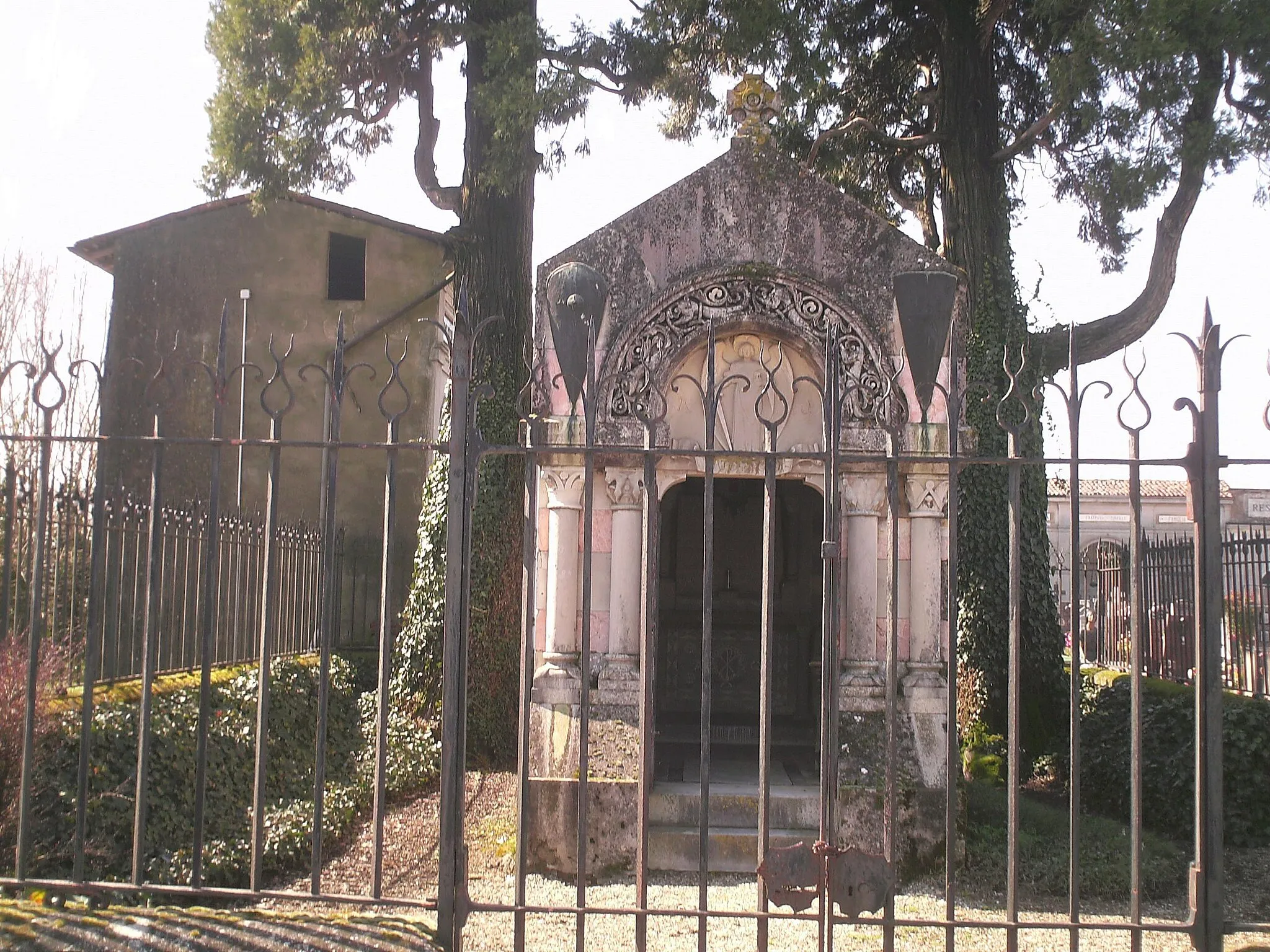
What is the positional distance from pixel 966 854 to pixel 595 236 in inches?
188

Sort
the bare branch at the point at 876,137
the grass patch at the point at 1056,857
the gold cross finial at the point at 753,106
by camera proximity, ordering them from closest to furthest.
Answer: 1. the grass patch at the point at 1056,857
2. the gold cross finial at the point at 753,106
3. the bare branch at the point at 876,137

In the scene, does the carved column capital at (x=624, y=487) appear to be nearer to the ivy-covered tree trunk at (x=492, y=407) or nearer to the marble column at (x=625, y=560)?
the marble column at (x=625, y=560)

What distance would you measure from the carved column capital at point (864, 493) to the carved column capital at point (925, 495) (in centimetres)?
18

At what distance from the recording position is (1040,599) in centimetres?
1101

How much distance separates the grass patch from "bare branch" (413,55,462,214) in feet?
27.4

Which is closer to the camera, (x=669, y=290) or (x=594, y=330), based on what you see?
(x=594, y=330)

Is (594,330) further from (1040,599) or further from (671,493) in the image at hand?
(1040,599)

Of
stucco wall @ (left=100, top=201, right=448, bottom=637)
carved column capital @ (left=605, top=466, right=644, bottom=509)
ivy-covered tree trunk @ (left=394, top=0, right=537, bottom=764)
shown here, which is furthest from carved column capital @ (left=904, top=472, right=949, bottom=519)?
stucco wall @ (left=100, top=201, right=448, bottom=637)

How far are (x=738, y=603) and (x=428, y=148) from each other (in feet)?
21.1

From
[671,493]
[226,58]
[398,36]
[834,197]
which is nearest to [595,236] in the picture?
[834,197]

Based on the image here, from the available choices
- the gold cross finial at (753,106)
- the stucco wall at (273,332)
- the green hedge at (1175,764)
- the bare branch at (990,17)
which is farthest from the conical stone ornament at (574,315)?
the stucco wall at (273,332)

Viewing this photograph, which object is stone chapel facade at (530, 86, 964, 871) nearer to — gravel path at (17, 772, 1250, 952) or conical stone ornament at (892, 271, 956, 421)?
gravel path at (17, 772, 1250, 952)

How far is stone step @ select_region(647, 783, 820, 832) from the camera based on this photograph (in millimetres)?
6777

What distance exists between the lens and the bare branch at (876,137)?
1248cm
